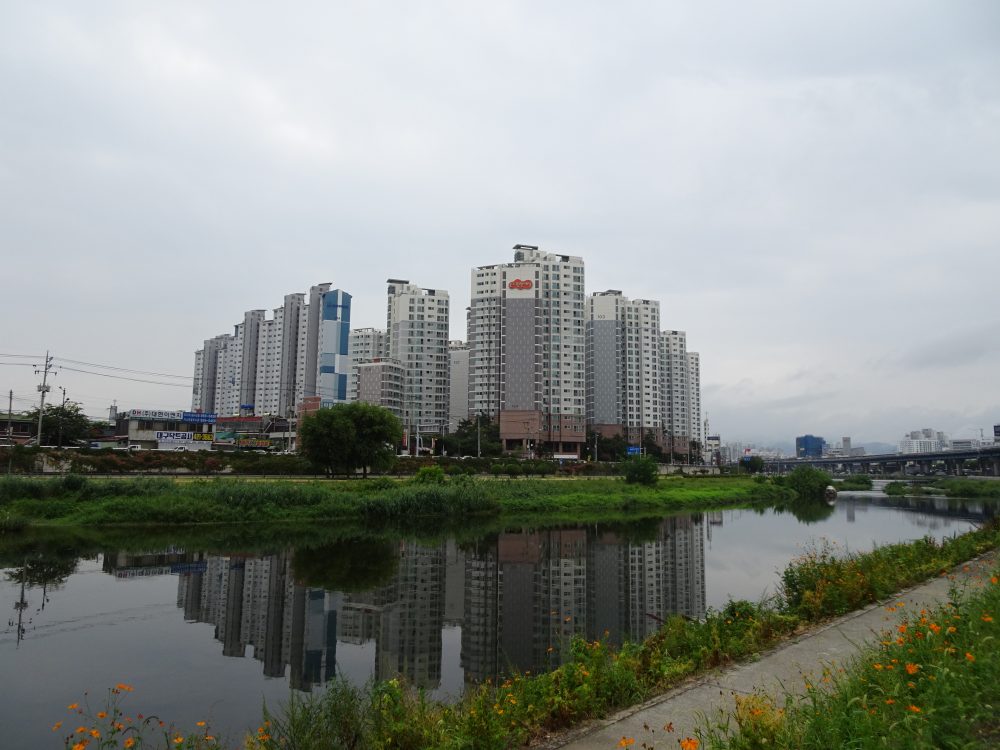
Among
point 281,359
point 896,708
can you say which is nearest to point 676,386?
point 281,359

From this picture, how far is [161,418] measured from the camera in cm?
8775

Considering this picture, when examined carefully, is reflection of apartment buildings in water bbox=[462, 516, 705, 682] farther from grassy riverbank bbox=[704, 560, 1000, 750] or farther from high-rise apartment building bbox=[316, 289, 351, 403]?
high-rise apartment building bbox=[316, 289, 351, 403]

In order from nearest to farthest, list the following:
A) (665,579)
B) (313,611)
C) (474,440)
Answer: (313,611) < (665,579) < (474,440)

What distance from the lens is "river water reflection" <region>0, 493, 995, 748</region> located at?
11.3 metres

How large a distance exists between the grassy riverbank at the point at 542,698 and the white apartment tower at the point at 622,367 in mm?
106785

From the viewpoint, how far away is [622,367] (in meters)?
122

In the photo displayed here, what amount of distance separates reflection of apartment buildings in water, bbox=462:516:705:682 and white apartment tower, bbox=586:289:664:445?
85320mm

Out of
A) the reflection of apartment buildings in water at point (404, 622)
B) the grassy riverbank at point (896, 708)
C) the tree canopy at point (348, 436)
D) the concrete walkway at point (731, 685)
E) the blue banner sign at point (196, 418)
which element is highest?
the blue banner sign at point (196, 418)

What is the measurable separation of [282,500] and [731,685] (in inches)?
1272

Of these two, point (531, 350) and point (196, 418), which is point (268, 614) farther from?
point (196, 418)

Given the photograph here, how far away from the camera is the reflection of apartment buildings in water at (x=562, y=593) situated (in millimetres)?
14250

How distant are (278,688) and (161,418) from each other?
8822 cm

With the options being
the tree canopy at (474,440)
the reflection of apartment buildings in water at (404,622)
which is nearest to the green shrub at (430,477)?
the reflection of apartment buildings in water at (404,622)

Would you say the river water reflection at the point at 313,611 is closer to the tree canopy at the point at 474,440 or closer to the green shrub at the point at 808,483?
the green shrub at the point at 808,483
